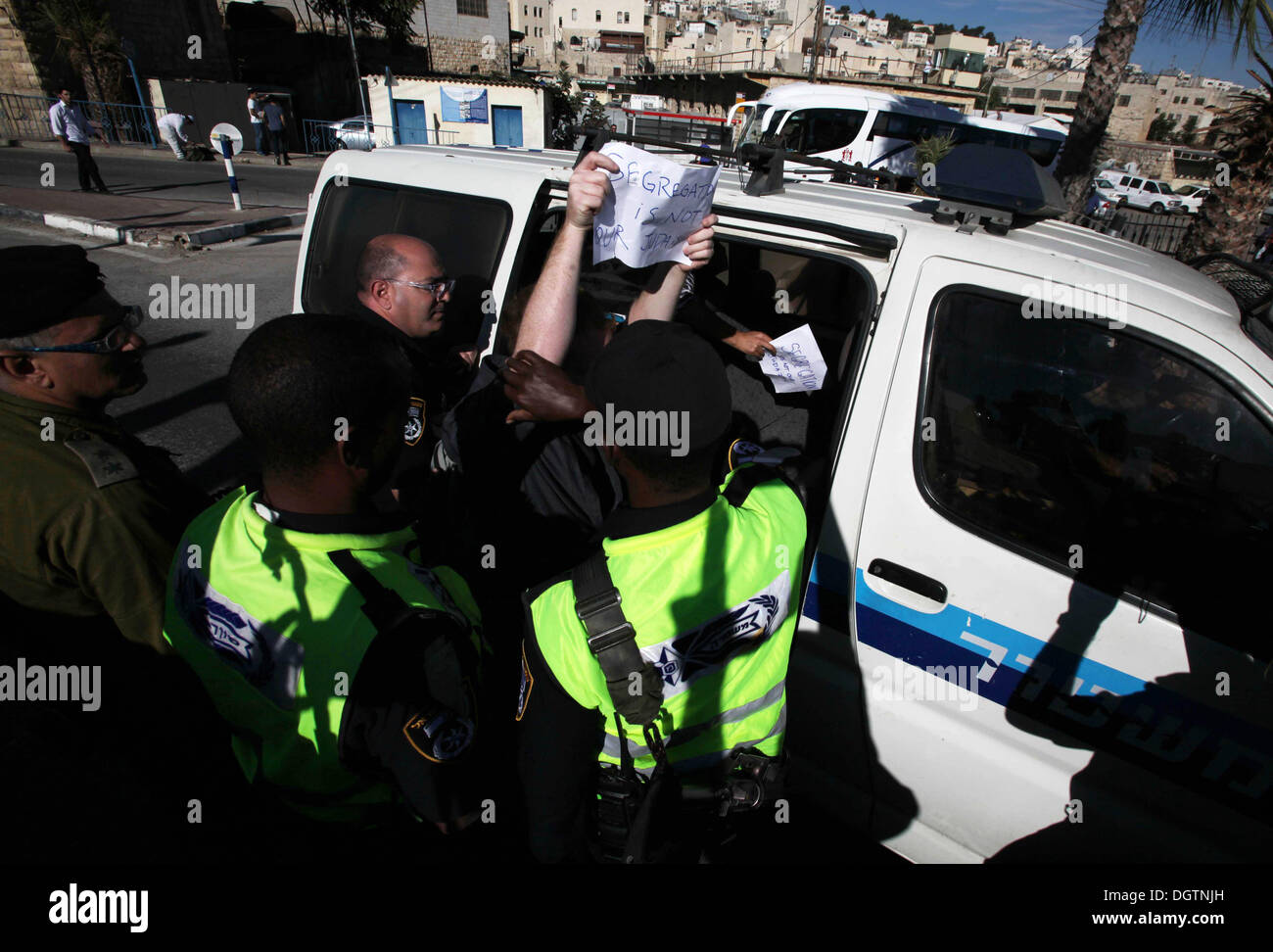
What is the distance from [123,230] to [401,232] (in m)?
9.55

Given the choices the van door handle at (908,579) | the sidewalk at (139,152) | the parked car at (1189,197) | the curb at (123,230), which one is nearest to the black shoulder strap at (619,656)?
the van door handle at (908,579)

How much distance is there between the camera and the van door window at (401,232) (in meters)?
2.53

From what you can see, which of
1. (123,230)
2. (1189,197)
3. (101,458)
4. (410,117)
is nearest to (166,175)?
(123,230)

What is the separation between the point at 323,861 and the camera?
152 cm

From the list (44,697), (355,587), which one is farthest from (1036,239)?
(44,697)

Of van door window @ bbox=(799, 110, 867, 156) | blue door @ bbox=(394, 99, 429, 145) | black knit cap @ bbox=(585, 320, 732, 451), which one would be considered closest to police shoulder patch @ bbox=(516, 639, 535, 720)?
black knit cap @ bbox=(585, 320, 732, 451)

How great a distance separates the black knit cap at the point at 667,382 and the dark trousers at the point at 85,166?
1567 cm

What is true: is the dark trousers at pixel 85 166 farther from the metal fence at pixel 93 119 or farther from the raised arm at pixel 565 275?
the raised arm at pixel 565 275

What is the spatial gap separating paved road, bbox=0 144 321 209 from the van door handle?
47.8 feet

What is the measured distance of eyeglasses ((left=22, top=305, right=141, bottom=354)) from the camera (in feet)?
5.42

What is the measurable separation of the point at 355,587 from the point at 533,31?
93040 millimetres

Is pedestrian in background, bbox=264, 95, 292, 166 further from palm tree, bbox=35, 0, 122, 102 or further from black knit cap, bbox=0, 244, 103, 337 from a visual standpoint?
black knit cap, bbox=0, 244, 103, 337

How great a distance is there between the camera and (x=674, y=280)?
234 centimetres

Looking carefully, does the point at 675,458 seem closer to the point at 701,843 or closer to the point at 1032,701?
the point at 701,843
